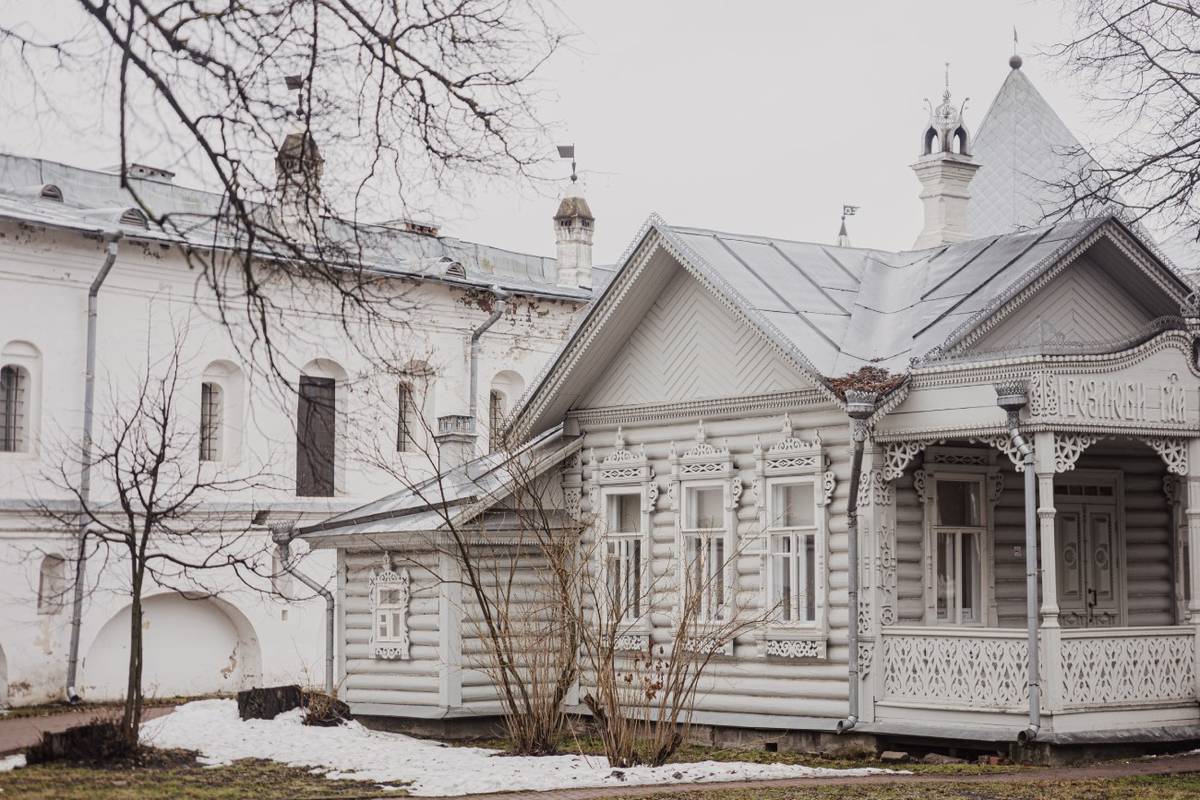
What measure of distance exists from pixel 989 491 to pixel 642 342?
435 centimetres

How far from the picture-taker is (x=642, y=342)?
67.3ft

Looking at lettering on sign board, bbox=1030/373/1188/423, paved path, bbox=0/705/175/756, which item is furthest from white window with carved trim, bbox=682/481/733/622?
paved path, bbox=0/705/175/756

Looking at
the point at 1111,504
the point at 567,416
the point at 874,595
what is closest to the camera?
the point at 874,595

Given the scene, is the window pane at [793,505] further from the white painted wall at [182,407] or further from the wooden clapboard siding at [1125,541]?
the white painted wall at [182,407]

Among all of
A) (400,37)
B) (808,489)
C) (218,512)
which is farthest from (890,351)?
(218,512)

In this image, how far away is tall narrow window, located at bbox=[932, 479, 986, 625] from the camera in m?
18.2

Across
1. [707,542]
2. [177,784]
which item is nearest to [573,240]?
[707,542]

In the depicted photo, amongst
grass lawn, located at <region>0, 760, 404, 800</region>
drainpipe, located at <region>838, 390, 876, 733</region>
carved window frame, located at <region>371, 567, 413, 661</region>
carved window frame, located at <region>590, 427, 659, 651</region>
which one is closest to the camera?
grass lawn, located at <region>0, 760, 404, 800</region>

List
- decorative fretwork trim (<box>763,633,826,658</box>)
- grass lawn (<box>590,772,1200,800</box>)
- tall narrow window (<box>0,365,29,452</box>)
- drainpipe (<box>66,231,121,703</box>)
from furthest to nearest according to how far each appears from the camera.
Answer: tall narrow window (<box>0,365,29,452</box>)
drainpipe (<box>66,231,121,703</box>)
decorative fretwork trim (<box>763,633,826,658</box>)
grass lawn (<box>590,772,1200,800</box>)

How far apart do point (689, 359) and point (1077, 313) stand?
420 cm

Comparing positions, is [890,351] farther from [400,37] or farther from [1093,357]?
[400,37]

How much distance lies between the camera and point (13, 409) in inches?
1062

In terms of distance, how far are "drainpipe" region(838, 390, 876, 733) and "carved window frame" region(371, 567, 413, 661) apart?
6.03 meters

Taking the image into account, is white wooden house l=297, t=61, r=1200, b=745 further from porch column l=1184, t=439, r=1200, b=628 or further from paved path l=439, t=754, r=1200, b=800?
paved path l=439, t=754, r=1200, b=800
